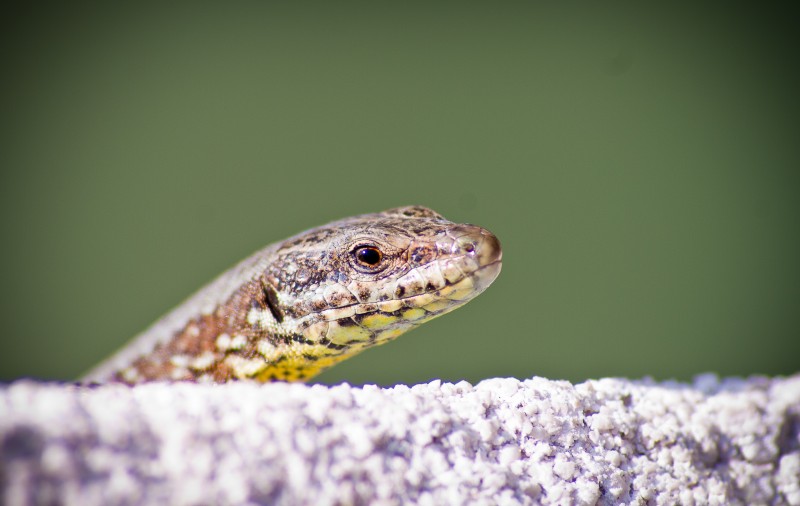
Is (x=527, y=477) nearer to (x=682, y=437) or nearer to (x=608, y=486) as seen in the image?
(x=608, y=486)

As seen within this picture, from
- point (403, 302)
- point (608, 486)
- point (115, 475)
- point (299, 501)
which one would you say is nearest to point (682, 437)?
point (608, 486)

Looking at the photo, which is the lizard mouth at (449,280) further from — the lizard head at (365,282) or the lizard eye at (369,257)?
the lizard eye at (369,257)

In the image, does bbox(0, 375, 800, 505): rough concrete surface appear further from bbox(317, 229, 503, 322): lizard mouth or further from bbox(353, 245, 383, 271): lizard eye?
bbox(353, 245, 383, 271): lizard eye

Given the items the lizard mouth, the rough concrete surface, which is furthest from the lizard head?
the rough concrete surface

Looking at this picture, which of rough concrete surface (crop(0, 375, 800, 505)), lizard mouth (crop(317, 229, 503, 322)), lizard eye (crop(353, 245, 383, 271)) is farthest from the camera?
lizard eye (crop(353, 245, 383, 271))

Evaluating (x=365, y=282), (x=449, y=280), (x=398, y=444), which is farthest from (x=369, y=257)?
(x=398, y=444)

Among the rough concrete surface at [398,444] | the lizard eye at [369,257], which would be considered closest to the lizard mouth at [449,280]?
the lizard eye at [369,257]

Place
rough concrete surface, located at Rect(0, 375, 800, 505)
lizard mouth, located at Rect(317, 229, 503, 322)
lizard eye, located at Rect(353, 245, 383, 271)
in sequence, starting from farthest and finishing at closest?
lizard eye, located at Rect(353, 245, 383, 271) < lizard mouth, located at Rect(317, 229, 503, 322) < rough concrete surface, located at Rect(0, 375, 800, 505)
